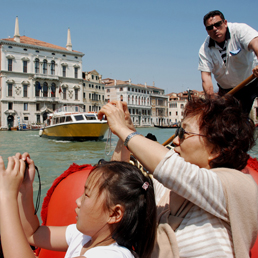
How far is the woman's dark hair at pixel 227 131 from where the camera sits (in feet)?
2.51

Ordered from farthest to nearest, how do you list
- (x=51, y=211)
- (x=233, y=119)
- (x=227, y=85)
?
(x=227, y=85) → (x=51, y=211) → (x=233, y=119)

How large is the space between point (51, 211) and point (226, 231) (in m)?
0.97

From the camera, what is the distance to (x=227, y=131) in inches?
29.8

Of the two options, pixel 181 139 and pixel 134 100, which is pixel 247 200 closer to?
pixel 181 139

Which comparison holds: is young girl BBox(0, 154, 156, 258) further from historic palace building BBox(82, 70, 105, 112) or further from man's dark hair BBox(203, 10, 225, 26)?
historic palace building BBox(82, 70, 105, 112)

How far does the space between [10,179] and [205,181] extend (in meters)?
0.50

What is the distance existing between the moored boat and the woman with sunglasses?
10.8m

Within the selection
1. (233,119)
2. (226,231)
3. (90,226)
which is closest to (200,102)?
(233,119)

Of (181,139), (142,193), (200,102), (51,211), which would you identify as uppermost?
(200,102)

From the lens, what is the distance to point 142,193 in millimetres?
747

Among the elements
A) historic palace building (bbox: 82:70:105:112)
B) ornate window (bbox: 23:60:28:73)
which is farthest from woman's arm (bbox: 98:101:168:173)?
historic palace building (bbox: 82:70:105:112)

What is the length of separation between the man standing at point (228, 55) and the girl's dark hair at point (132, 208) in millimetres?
1088

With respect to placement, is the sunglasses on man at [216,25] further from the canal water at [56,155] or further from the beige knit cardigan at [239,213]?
the beige knit cardigan at [239,213]

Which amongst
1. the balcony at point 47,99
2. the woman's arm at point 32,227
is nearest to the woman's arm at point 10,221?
the woman's arm at point 32,227
